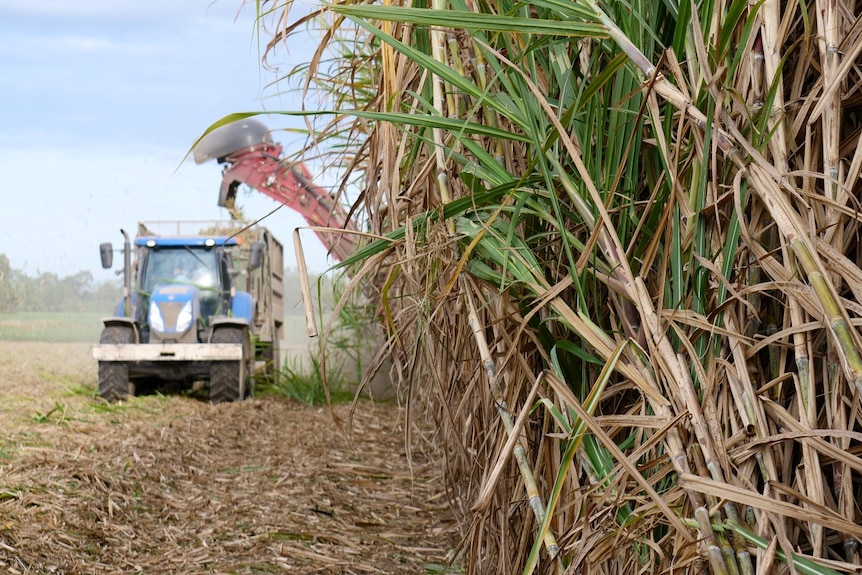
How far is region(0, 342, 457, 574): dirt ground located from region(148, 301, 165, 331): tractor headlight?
1.78 metres

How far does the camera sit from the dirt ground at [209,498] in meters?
2.48

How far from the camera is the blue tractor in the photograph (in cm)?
705

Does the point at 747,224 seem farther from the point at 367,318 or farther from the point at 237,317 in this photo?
the point at 237,317

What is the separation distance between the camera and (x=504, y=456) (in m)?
1.13

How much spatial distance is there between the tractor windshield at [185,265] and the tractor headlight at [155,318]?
0.46 m

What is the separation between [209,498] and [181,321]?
423cm

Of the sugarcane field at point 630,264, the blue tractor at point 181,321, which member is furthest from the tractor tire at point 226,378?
the sugarcane field at point 630,264

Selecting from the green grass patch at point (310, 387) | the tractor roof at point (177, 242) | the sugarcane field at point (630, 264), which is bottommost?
the green grass patch at point (310, 387)

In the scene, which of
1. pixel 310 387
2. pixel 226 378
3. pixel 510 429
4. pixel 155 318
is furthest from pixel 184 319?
pixel 510 429

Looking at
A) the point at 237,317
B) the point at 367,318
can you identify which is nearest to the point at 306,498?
the point at 367,318

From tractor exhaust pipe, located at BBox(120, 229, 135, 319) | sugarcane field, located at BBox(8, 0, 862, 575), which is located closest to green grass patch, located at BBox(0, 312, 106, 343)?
tractor exhaust pipe, located at BBox(120, 229, 135, 319)

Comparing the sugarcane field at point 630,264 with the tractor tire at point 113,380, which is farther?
the tractor tire at point 113,380

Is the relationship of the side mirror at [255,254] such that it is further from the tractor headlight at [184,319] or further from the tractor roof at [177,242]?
the tractor headlight at [184,319]

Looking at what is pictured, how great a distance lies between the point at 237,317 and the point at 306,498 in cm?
465
